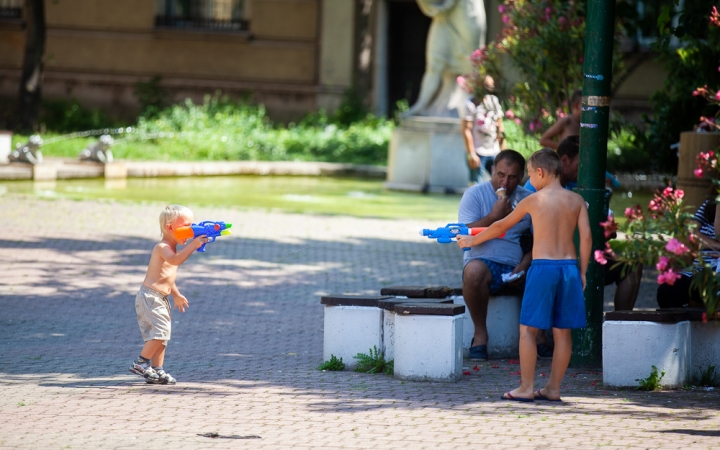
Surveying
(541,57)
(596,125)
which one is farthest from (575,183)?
(541,57)

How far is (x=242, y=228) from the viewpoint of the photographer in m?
13.0

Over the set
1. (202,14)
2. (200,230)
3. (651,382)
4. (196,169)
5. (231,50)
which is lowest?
(651,382)

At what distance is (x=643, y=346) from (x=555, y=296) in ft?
2.37

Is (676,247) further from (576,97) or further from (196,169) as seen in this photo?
(196,169)

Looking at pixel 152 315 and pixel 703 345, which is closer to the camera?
pixel 152 315

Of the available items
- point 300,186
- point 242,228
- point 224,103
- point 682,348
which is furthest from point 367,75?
point 682,348

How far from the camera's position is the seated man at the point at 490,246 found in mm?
7559

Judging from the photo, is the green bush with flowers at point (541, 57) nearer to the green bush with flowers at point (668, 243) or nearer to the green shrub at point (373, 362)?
the green shrub at point (373, 362)

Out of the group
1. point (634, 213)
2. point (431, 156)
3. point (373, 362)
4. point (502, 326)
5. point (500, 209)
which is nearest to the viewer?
point (634, 213)

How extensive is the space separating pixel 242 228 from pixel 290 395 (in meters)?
6.75

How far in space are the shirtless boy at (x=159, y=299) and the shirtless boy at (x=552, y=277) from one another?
6.47 feet

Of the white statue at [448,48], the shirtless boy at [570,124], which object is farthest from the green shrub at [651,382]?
the white statue at [448,48]

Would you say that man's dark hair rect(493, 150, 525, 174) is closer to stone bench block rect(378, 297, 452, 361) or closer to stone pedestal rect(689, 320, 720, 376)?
stone bench block rect(378, 297, 452, 361)

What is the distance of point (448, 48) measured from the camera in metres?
17.3
